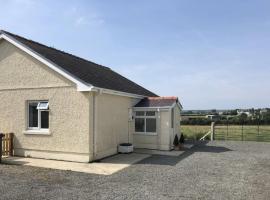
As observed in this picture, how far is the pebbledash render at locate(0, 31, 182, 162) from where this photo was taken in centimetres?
1303

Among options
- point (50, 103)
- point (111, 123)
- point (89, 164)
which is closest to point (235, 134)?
point (111, 123)

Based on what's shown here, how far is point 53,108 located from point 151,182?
6176 millimetres

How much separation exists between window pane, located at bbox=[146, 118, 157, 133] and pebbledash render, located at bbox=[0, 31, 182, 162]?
5.72ft

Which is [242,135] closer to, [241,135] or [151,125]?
[241,135]

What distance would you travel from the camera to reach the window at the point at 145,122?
17.2 meters

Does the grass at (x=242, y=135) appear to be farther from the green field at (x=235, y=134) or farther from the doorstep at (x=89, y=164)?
the doorstep at (x=89, y=164)

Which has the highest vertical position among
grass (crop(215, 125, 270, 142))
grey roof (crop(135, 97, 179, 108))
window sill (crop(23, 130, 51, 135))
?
grey roof (crop(135, 97, 179, 108))

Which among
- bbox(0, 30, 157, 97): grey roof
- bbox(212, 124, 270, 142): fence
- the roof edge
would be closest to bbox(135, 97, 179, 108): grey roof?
bbox(0, 30, 157, 97): grey roof

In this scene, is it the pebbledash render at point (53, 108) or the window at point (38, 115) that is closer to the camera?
the pebbledash render at point (53, 108)

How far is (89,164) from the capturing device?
12.5 metres

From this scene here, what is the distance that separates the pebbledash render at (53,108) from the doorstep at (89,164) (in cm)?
48

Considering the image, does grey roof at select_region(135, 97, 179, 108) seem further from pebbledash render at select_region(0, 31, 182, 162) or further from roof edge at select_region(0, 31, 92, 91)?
roof edge at select_region(0, 31, 92, 91)

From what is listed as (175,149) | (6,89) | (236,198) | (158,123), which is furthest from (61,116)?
(236,198)

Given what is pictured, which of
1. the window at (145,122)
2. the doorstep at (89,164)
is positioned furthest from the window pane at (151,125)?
the doorstep at (89,164)
